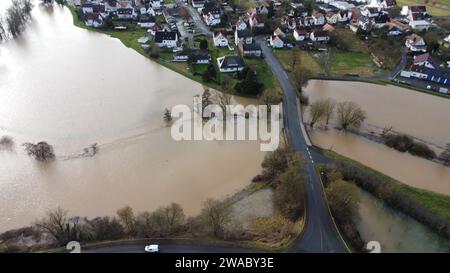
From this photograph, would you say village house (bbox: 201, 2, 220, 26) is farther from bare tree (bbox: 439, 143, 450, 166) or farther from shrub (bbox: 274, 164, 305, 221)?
bare tree (bbox: 439, 143, 450, 166)

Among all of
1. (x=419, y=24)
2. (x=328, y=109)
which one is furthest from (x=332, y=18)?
(x=328, y=109)

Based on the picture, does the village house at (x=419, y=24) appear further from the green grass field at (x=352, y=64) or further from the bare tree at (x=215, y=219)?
the bare tree at (x=215, y=219)

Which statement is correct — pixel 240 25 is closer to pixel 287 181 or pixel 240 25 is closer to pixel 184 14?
pixel 184 14

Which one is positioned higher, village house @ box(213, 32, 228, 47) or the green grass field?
village house @ box(213, 32, 228, 47)

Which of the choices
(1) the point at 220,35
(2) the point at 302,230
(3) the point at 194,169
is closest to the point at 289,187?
(2) the point at 302,230

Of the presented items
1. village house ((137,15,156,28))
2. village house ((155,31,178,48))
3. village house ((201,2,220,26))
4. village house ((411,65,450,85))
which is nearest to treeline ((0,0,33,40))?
village house ((137,15,156,28))

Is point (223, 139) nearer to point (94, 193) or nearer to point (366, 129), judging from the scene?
point (94, 193)
